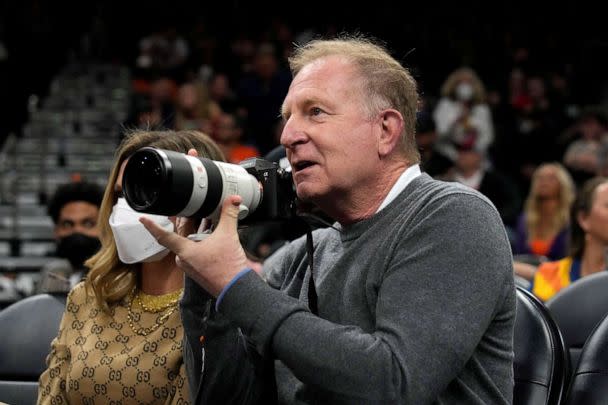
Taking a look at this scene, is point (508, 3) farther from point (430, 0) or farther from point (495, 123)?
point (495, 123)

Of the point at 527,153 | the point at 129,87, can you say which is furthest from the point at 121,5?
the point at 527,153

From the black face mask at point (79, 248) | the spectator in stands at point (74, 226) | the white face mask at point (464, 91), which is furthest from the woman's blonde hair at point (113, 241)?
the white face mask at point (464, 91)

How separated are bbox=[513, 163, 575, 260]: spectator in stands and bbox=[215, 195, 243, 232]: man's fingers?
4.47m

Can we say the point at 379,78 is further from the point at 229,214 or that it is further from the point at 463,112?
the point at 463,112

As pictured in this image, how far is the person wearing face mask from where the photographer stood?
8227 millimetres

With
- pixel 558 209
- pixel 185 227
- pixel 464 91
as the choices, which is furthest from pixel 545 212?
Result: pixel 185 227

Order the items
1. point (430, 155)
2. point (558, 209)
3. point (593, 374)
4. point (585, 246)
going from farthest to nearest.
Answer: point (558, 209) → point (430, 155) → point (585, 246) → point (593, 374)

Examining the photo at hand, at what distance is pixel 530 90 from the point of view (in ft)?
33.5

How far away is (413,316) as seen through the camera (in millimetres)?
1815

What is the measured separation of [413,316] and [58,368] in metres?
1.19

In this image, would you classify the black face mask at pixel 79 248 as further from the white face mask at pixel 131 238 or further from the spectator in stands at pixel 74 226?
the white face mask at pixel 131 238

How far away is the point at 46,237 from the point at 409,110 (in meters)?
6.05

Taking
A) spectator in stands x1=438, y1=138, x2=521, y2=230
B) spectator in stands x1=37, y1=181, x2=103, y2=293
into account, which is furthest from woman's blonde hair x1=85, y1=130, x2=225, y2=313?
spectator in stands x1=438, y1=138, x2=521, y2=230

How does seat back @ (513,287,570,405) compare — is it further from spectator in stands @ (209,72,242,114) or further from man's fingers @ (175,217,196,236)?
spectator in stands @ (209,72,242,114)
